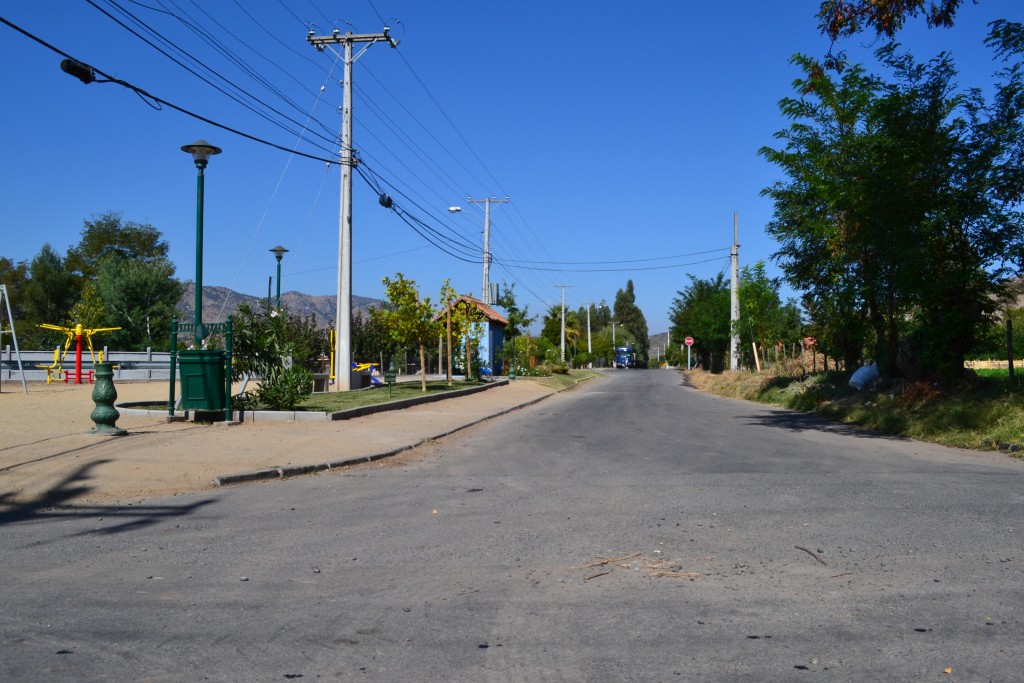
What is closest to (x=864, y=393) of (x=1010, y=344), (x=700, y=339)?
(x=1010, y=344)

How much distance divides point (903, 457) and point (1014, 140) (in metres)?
8.24

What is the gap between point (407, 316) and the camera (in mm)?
29250

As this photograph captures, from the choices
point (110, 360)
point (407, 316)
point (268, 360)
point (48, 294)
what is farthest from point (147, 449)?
point (48, 294)

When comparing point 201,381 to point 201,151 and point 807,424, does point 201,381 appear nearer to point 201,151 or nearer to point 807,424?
point 201,151

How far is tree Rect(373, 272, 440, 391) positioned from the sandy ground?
10028 mm

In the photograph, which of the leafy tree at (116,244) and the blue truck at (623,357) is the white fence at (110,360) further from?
the blue truck at (623,357)

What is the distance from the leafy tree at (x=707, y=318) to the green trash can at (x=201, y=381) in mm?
38371

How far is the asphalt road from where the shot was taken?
438 centimetres

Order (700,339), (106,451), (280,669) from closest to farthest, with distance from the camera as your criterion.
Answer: (280,669), (106,451), (700,339)

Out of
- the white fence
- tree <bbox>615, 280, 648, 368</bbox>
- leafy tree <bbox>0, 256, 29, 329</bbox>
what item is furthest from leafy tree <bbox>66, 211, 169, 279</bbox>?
A: tree <bbox>615, 280, 648, 368</bbox>

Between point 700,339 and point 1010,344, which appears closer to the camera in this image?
point 1010,344

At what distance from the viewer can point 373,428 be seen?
16078 mm

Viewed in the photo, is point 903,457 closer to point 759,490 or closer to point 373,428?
point 759,490

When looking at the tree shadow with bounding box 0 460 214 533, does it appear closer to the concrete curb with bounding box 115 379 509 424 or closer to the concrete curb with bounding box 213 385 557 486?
the concrete curb with bounding box 213 385 557 486
